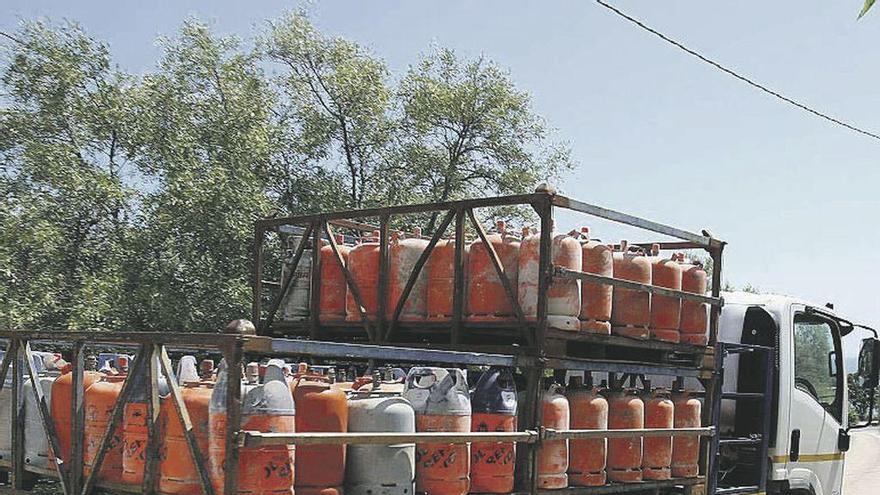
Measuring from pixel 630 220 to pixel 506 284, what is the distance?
1047mm

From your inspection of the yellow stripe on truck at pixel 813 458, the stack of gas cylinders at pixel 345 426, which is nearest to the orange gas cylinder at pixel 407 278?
the stack of gas cylinders at pixel 345 426

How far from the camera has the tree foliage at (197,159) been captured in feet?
53.6

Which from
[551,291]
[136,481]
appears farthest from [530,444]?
[136,481]

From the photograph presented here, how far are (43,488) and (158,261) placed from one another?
12098 millimetres

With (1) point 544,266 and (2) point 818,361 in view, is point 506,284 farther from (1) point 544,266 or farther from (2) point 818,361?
(2) point 818,361

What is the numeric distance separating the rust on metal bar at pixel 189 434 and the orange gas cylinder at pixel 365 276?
2295 mm

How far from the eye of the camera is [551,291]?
5.87m

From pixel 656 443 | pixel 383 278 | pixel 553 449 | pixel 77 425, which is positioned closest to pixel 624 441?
pixel 656 443

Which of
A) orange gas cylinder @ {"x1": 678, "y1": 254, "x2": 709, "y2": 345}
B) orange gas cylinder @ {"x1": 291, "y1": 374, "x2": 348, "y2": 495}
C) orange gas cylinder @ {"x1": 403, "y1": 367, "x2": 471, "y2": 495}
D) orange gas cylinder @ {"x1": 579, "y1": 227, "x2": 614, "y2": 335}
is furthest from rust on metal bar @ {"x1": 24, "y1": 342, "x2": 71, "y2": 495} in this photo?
orange gas cylinder @ {"x1": 678, "y1": 254, "x2": 709, "y2": 345}

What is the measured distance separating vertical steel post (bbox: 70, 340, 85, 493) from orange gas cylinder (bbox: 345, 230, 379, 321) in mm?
2141

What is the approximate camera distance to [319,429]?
4621 millimetres

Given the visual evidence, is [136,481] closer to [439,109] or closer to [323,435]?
[323,435]

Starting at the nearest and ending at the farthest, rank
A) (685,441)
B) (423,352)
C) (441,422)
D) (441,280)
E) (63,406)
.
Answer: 1. (423,352)
2. (441,422)
3. (63,406)
4. (441,280)
5. (685,441)

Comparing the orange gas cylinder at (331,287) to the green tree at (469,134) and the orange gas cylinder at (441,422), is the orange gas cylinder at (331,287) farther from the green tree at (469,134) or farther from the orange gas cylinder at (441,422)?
the green tree at (469,134)
